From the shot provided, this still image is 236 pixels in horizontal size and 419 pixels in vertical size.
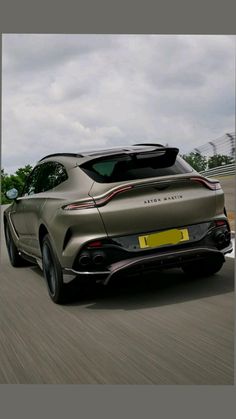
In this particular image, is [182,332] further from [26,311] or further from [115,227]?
[26,311]

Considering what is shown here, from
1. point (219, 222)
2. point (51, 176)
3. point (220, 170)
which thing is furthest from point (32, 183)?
point (219, 222)

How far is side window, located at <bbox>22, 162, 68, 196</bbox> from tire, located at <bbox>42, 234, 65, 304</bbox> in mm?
648

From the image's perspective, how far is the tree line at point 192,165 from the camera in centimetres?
705

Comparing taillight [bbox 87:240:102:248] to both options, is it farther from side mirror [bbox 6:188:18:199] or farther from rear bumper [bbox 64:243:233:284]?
side mirror [bbox 6:188:18:199]

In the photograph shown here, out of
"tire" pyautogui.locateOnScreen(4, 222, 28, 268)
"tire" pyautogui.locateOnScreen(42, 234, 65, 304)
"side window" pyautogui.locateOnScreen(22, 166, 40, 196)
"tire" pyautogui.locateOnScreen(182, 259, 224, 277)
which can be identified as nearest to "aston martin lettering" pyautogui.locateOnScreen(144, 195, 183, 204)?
"tire" pyautogui.locateOnScreen(42, 234, 65, 304)

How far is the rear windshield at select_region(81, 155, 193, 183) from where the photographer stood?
21.1 ft

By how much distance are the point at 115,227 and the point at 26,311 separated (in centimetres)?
134

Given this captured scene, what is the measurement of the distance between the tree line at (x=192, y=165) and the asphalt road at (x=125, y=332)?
1.36 m

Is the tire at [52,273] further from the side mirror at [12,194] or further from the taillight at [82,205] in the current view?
the side mirror at [12,194]

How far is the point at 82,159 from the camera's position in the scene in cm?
672

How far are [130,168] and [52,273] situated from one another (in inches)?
57.1

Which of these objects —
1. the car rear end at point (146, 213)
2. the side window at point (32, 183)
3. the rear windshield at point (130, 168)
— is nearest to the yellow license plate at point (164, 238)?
the car rear end at point (146, 213)

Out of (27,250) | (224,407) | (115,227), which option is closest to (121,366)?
(224,407)

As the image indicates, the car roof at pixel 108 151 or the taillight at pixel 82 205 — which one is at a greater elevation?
the car roof at pixel 108 151
